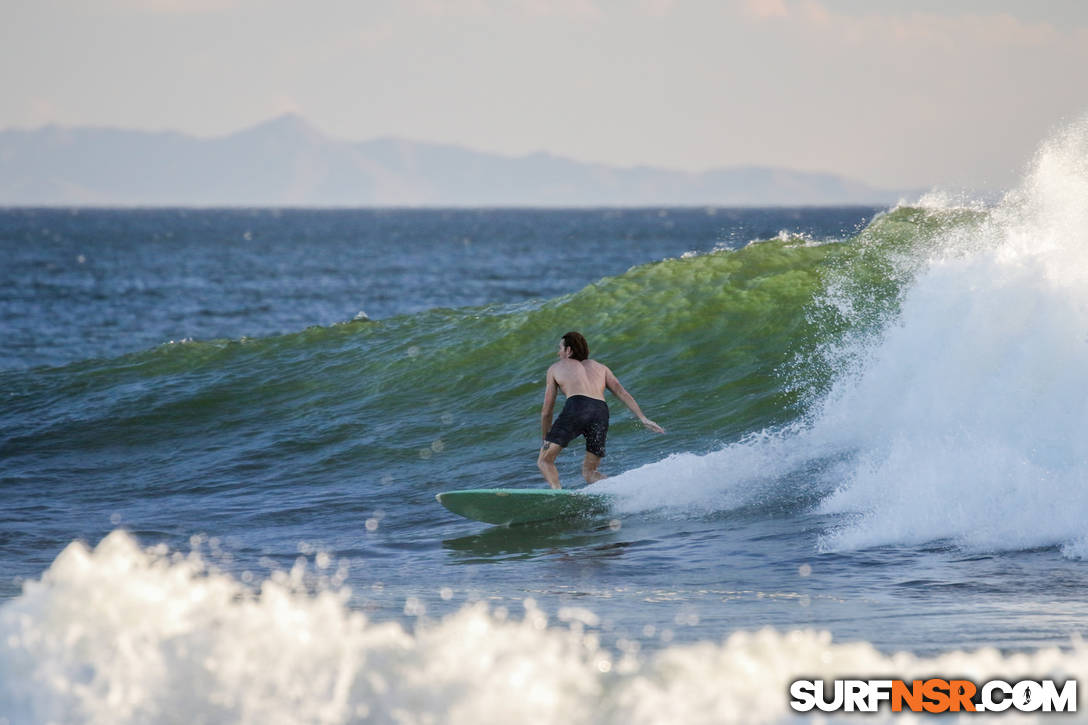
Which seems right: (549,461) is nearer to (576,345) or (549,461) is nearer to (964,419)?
(576,345)

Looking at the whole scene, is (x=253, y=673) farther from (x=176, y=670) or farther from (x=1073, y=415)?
(x=1073, y=415)

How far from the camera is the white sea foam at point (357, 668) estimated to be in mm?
4895

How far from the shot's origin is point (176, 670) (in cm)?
532

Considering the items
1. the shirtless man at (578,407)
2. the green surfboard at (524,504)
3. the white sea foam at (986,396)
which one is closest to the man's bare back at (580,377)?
the shirtless man at (578,407)

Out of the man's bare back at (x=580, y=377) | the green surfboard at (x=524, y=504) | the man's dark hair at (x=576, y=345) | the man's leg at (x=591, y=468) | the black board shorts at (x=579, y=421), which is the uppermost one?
the man's dark hair at (x=576, y=345)

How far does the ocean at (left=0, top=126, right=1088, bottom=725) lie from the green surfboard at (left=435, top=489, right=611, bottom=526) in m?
0.18

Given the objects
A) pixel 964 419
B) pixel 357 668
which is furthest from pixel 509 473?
pixel 357 668

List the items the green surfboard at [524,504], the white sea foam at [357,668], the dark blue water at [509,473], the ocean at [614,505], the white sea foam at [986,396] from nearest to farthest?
the white sea foam at [357,668]
the ocean at [614,505]
the dark blue water at [509,473]
the white sea foam at [986,396]
the green surfboard at [524,504]

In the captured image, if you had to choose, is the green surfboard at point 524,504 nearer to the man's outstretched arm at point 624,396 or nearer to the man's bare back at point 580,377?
the man's outstretched arm at point 624,396

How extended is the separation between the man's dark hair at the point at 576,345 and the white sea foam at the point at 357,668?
18.0 feet

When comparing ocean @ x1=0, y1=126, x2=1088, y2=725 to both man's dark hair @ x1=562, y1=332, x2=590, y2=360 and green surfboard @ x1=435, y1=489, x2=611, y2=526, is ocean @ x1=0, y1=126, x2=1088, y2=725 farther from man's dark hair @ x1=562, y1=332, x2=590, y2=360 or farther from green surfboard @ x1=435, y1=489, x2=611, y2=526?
man's dark hair @ x1=562, y1=332, x2=590, y2=360

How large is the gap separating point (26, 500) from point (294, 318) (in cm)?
2935

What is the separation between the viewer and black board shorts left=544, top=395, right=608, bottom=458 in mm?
11023

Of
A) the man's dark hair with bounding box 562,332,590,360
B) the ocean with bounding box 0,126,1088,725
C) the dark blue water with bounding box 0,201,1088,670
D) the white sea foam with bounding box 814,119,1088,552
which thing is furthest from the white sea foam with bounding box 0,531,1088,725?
the man's dark hair with bounding box 562,332,590,360
